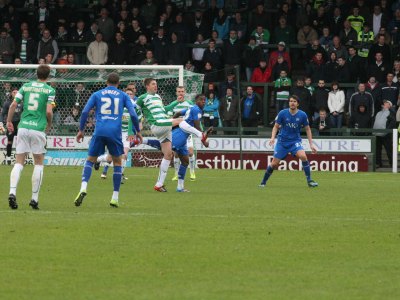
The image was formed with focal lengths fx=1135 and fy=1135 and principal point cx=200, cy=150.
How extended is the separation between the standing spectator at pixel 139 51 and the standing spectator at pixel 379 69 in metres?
6.77

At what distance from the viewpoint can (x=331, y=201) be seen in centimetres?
1962

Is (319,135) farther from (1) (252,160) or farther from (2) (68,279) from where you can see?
(2) (68,279)

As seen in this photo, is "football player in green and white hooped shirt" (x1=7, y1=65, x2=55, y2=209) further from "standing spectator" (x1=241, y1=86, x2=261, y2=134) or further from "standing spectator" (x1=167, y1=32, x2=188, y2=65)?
"standing spectator" (x1=167, y1=32, x2=188, y2=65)

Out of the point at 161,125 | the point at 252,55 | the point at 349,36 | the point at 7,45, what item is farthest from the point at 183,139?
the point at 7,45

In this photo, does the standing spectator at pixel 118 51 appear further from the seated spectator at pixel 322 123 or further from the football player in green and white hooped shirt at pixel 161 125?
the football player in green and white hooped shirt at pixel 161 125

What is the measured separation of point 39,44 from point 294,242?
76.5 feet

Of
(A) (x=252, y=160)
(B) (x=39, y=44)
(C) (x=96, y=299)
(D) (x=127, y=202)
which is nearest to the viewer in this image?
(C) (x=96, y=299)

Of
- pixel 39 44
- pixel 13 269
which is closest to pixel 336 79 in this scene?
pixel 39 44

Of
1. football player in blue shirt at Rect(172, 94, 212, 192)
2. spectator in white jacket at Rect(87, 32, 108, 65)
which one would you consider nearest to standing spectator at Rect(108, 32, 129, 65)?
spectator in white jacket at Rect(87, 32, 108, 65)

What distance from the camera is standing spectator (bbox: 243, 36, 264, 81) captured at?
33844mm

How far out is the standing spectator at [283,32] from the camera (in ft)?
114

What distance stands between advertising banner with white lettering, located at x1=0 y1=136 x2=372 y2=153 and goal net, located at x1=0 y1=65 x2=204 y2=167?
0.09ft

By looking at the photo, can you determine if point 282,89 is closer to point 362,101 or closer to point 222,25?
point 362,101

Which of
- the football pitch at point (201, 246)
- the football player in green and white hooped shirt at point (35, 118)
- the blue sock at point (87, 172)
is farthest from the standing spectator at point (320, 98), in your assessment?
the football player in green and white hooped shirt at point (35, 118)
